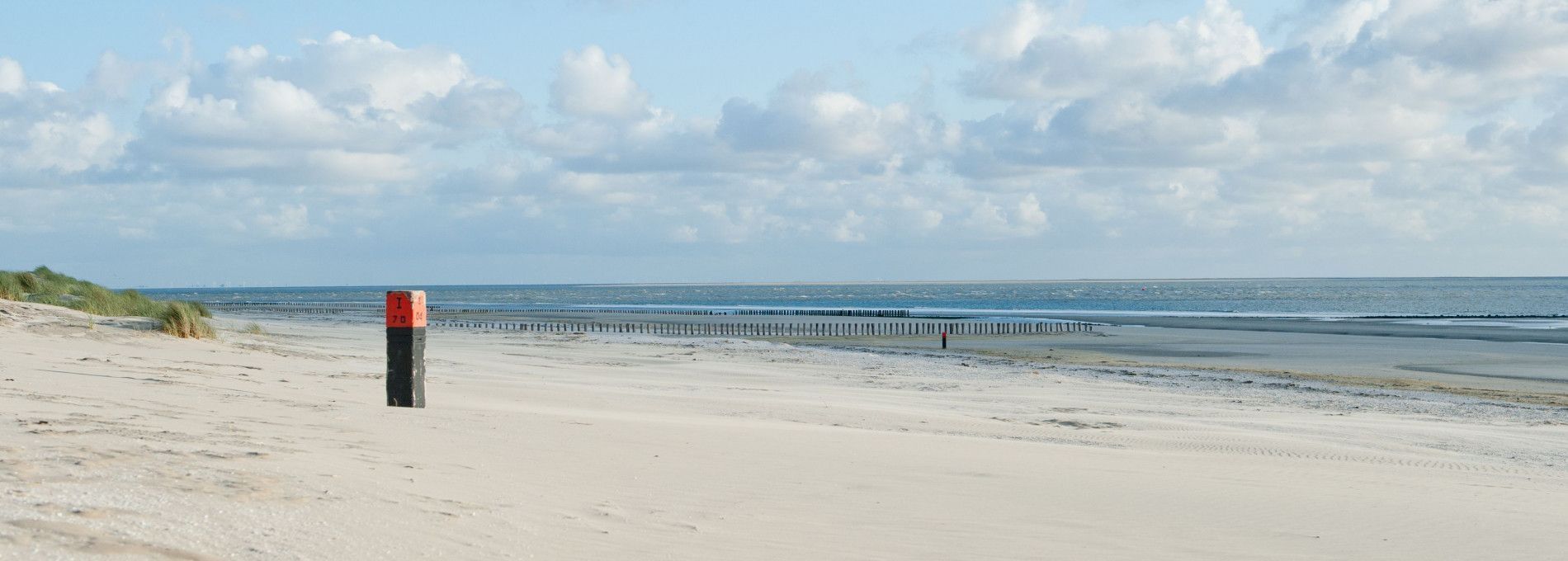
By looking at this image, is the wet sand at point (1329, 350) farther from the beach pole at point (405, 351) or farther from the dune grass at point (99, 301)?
the dune grass at point (99, 301)

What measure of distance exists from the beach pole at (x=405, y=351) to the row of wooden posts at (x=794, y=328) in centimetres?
3579

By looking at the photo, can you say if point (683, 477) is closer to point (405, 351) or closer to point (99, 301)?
point (405, 351)

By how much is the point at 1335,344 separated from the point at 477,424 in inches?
1499

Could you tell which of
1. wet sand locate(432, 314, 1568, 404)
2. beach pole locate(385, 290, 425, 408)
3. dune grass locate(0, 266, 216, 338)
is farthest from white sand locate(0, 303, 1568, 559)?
wet sand locate(432, 314, 1568, 404)

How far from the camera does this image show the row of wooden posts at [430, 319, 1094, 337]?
4844cm

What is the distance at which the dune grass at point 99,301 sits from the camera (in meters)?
19.1

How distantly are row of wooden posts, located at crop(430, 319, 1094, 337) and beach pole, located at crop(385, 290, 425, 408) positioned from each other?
35.8 m

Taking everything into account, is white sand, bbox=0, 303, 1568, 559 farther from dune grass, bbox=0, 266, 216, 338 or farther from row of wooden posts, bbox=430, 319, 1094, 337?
row of wooden posts, bbox=430, 319, 1094, 337

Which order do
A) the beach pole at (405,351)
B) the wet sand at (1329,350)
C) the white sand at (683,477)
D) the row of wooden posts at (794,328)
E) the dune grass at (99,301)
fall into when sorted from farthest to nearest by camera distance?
the row of wooden posts at (794,328) → the wet sand at (1329,350) → the dune grass at (99,301) → the beach pole at (405,351) → the white sand at (683,477)

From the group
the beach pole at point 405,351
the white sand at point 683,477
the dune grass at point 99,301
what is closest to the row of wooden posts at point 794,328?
the dune grass at point 99,301

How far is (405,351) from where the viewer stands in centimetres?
962

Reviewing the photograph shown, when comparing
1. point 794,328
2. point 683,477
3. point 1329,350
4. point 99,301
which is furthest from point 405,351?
point 794,328

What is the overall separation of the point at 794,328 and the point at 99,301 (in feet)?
101

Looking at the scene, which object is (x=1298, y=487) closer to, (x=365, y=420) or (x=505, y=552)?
(x=505, y=552)
